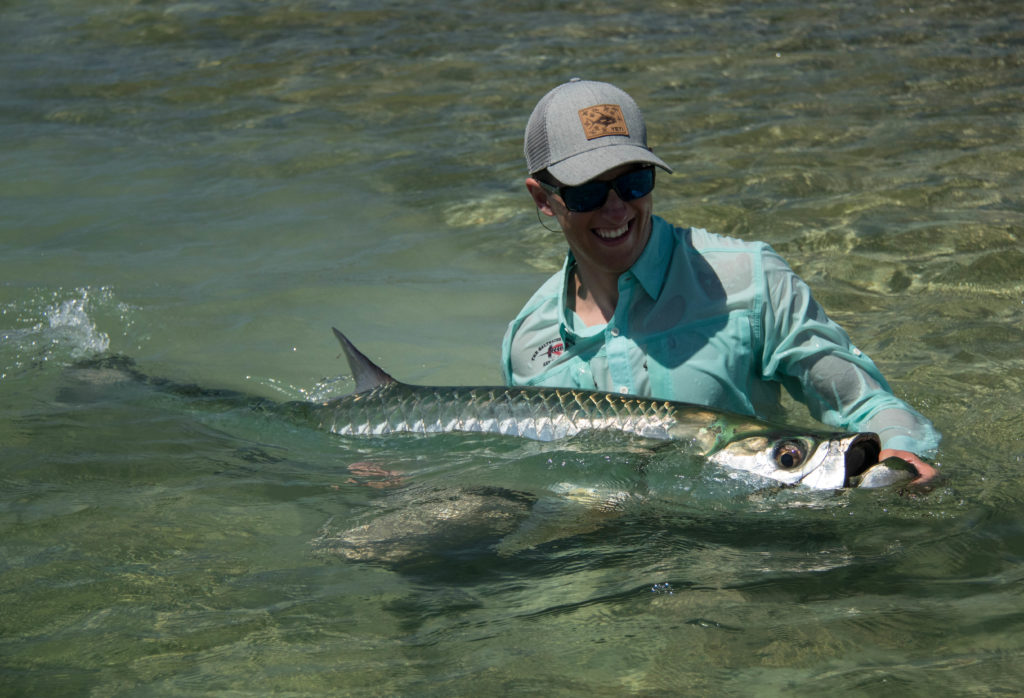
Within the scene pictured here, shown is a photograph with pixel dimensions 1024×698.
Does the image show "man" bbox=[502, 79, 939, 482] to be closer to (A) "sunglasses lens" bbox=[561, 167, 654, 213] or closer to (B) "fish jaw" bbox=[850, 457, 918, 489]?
(A) "sunglasses lens" bbox=[561, 167, 654, 213]

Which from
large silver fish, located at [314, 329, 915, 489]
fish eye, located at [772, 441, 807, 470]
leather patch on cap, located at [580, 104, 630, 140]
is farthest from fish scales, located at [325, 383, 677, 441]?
leather patch on cap, located at [580, 104, 630, 140]

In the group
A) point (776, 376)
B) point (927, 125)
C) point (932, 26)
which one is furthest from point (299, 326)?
point (932, 26)

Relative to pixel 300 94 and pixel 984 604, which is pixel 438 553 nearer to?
pixel 984 604

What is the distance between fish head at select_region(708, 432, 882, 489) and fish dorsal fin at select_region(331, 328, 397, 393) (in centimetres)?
146

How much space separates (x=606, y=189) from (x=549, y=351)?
797 mm

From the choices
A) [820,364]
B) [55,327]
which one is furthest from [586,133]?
[55,327]

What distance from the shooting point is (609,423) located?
3.72 m

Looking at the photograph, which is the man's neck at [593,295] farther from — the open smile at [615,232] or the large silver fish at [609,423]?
the large silver fish at [609,423]

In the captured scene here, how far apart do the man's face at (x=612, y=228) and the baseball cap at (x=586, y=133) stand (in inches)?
3.1

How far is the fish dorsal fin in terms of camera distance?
4359 millimetres

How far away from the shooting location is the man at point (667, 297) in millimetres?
3662

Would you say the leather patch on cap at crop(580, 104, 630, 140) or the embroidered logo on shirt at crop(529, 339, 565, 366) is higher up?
the leather patch on cap at crop(580, 104, 630, 140)

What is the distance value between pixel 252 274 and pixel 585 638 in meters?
5.08

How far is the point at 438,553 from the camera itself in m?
3.81
